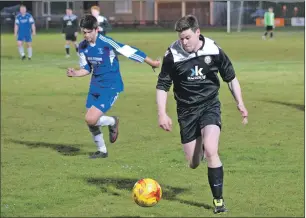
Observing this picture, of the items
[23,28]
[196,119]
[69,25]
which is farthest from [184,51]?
[69,25]

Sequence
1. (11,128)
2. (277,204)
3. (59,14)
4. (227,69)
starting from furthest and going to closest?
1. (59,14)
2. (11,128)
3. (277,204)
4. (227,69)

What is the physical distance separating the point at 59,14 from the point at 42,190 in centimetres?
5704

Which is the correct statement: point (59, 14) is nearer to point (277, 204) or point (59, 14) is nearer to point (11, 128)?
point (11, 128)

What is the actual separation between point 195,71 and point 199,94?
0.37 m

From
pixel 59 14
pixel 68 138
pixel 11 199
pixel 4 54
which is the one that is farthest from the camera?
pixel 59 14

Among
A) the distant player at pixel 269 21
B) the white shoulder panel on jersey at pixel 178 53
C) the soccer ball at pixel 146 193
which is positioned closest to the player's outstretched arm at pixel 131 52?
the white shoulder panel on jersey at pixel 178 53

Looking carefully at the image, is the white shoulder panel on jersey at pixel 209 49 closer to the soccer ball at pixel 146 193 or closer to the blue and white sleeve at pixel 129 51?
the soccer ball at pixel 146 193

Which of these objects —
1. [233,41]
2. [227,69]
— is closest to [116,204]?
[227,69]

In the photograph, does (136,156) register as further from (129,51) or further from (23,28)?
(23,28)

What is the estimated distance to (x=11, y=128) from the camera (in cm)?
1741

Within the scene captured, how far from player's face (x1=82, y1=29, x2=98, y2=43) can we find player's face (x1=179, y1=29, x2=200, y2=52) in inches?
106

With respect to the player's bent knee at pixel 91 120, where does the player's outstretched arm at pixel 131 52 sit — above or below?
above

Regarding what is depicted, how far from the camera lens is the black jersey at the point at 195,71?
8961 mm

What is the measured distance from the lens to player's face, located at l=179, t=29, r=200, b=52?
833 cm
